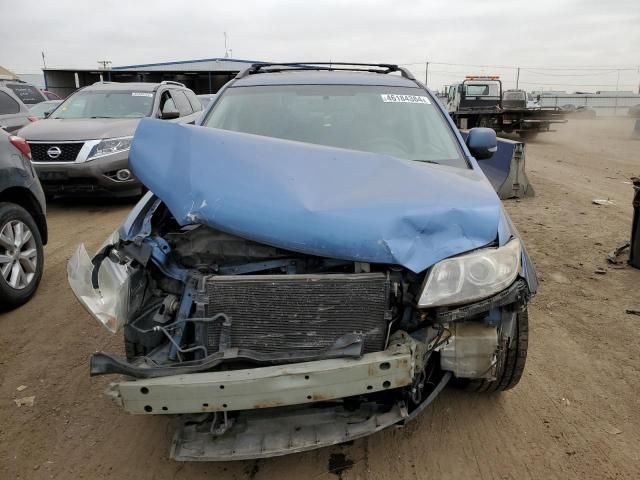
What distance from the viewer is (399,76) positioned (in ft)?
14.6

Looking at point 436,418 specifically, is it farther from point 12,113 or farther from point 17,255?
point 12,113

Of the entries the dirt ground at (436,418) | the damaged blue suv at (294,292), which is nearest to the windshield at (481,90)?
the dirt ground at (436,418)

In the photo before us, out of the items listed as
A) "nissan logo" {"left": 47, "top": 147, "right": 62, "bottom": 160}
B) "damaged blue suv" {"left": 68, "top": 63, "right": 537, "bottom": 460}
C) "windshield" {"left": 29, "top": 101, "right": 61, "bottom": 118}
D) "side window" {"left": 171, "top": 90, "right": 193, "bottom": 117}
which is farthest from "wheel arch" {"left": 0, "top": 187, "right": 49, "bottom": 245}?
"windshield" {"left": 29, "top": 101, "right": 61, "bottom": 118}

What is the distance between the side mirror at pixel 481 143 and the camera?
3707mm

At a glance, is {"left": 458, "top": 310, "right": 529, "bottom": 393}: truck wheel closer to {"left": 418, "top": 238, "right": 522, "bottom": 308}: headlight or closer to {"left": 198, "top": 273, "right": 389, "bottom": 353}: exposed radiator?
{"left": 418, "top": 238, "right": 522, "bottom": 308}: headlight

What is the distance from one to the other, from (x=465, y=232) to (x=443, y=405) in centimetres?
119

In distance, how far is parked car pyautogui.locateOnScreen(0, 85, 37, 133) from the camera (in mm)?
8039

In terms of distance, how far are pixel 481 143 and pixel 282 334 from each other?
88.7 inches

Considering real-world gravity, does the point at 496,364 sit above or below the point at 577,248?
above

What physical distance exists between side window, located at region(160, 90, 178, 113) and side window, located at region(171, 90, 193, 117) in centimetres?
12

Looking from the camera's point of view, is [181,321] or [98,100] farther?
[98,100]

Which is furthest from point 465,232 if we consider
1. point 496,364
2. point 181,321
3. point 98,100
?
point 98,100

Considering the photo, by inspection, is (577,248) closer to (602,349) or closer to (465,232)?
(602,349)

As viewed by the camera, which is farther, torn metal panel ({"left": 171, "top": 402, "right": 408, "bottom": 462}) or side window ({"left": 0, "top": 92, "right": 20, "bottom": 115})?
side window ({"left": 0, "top": 92, "right": 20, "bottom": 115})
